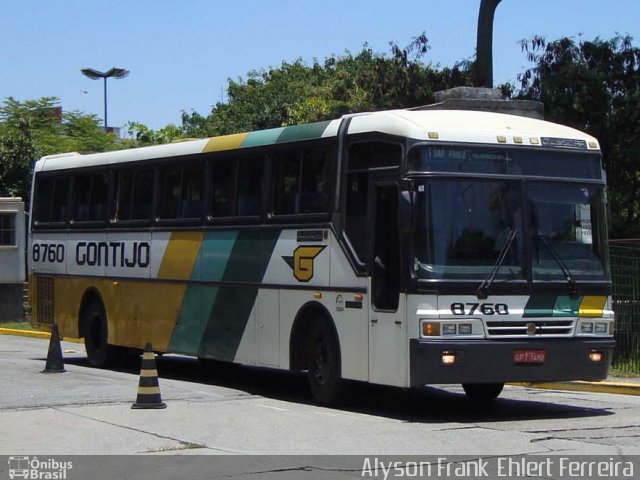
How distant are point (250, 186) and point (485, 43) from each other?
12995 millimetres

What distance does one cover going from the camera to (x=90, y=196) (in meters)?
19.3

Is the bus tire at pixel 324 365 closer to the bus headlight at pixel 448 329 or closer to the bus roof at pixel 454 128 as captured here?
the bus headlight at pixel 448 329

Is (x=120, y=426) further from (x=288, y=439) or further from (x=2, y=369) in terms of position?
(x=2, y=369)

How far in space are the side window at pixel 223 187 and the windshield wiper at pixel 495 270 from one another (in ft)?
14.8

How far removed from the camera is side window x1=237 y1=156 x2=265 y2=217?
15.1 metres

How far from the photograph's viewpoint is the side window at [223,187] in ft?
51.6

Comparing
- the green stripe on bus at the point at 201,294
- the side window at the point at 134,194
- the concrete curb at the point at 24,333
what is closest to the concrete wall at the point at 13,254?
the concrete curb at the point at 24,333

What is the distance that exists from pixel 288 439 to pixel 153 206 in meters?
7.33

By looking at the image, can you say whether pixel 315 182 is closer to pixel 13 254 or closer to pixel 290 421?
pixel 290 421

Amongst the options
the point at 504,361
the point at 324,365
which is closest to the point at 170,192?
the point at 324,365

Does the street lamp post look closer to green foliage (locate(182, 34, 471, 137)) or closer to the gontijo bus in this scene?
green foliage (locate(182, 34, 471, 137))
